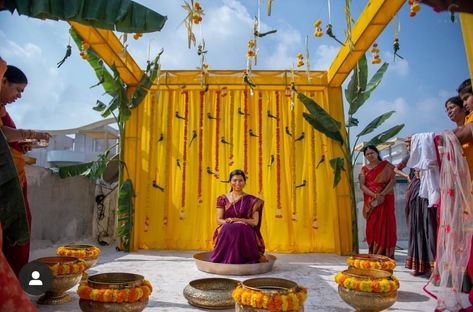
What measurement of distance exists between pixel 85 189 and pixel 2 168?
16.5 feet

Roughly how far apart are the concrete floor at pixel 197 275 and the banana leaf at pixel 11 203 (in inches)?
43.8

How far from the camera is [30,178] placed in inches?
205

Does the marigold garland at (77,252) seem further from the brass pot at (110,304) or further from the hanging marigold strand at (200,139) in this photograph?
the hanging marigold strand at (200,139)

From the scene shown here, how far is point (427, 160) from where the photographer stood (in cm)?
285

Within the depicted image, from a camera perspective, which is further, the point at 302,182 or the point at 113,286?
the point at 302,182

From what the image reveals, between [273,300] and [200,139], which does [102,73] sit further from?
[273,300]

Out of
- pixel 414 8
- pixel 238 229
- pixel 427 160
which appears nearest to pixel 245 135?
pixel 238 229

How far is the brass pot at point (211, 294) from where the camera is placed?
2771 mm

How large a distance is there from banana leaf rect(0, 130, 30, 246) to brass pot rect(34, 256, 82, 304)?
888 millimetres

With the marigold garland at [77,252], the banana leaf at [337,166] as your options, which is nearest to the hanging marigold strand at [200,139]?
the banana leaf at [337,166]

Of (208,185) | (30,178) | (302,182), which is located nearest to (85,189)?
(30,178)

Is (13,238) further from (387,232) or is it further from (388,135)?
(388,135)

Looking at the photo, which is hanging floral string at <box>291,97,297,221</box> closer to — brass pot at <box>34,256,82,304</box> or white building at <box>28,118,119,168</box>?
brass pot at <box>34,256,82,304</box>

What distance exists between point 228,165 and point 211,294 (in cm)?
368
